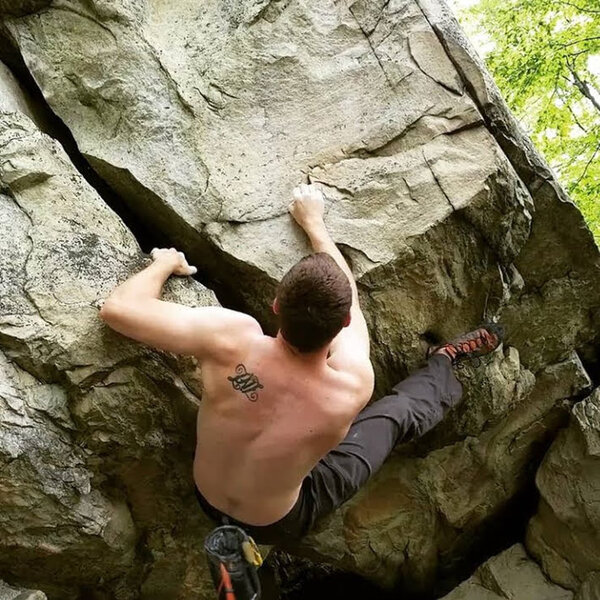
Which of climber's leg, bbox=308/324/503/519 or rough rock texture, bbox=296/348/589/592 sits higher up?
climber's leg, bbox=308/324/503/519

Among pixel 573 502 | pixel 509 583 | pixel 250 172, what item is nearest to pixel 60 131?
pixel 250 172

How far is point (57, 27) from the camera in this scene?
3.84m

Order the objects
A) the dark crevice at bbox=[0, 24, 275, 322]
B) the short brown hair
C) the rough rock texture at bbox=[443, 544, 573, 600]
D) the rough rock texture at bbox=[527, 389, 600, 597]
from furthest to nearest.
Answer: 1. the rough rock texture at bbox=[443, 544, 573, 600]
2. the rough rock texture at bbox=[527, 389, 600, 597]
3. the dark crevice at bbox=[0, 24, 275, 322]
4. the short brown hair

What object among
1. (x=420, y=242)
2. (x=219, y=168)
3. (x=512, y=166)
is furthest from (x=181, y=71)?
(x=512, y=166)

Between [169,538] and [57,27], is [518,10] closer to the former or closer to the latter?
[57,27]

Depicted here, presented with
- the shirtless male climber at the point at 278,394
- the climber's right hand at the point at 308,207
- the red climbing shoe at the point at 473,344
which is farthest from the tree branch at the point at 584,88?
the shirtless male climber at the point at 278,394

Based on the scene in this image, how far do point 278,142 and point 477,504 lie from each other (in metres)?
3.45

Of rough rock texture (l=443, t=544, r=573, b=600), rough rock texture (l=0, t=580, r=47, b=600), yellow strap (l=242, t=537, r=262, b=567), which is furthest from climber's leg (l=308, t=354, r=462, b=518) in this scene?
rough rock texture (l=443, t=544, r=573, b=600)

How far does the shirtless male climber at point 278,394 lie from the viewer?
8.46 ft

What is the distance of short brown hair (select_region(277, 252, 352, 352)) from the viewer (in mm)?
2480

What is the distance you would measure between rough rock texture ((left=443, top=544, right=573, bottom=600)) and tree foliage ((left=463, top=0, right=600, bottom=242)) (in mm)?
5671

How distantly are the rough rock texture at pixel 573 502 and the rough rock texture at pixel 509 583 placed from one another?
99 mm

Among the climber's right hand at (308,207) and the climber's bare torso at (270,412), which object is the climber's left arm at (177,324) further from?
the climber's right hand at (308,207)

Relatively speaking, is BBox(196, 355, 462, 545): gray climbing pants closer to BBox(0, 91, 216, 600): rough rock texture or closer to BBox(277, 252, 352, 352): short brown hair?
BBox(0, 91, 216, 600): rough rock texture
